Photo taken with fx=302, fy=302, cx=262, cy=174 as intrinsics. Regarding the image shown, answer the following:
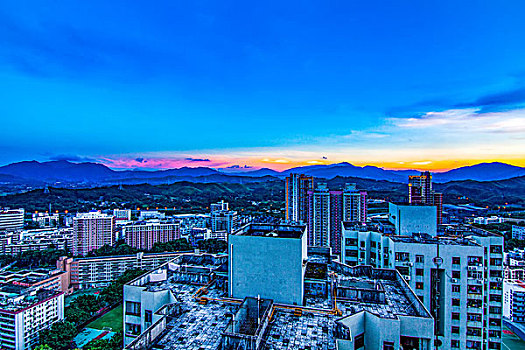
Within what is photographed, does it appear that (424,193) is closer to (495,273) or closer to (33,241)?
(495,273)

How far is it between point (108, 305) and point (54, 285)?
20.4 ft

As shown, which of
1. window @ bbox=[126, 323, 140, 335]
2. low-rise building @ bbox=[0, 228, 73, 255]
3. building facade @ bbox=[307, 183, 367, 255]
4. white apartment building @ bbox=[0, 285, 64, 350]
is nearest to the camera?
window @ bbox=[126, 323, 140, 335]

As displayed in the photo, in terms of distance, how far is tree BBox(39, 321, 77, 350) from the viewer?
21.2m

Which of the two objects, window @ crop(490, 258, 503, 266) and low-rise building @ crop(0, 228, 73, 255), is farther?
low-rise building @ crop(0, 228, 73, 255)

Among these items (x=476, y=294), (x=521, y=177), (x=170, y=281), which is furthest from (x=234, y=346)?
(x=521, y=177)

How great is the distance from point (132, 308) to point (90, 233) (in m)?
40.4

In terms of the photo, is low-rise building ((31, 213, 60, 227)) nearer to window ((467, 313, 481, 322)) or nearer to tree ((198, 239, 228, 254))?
tree ((198, 239, 228, 254))

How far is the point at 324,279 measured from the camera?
10219 mm

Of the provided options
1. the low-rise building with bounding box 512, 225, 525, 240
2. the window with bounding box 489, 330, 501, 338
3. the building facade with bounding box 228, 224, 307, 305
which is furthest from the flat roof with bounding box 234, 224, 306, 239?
the low-rise building with bounding box 512, 225, 525, 240

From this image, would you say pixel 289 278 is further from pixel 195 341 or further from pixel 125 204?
pixel 125 204

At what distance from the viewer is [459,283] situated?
1243cm

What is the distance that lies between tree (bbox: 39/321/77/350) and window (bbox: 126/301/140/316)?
15858 mm

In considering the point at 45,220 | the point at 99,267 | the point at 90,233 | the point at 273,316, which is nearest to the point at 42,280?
the point at 99,267

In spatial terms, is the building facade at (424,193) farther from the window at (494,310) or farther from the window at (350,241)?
the window at (494,310)
